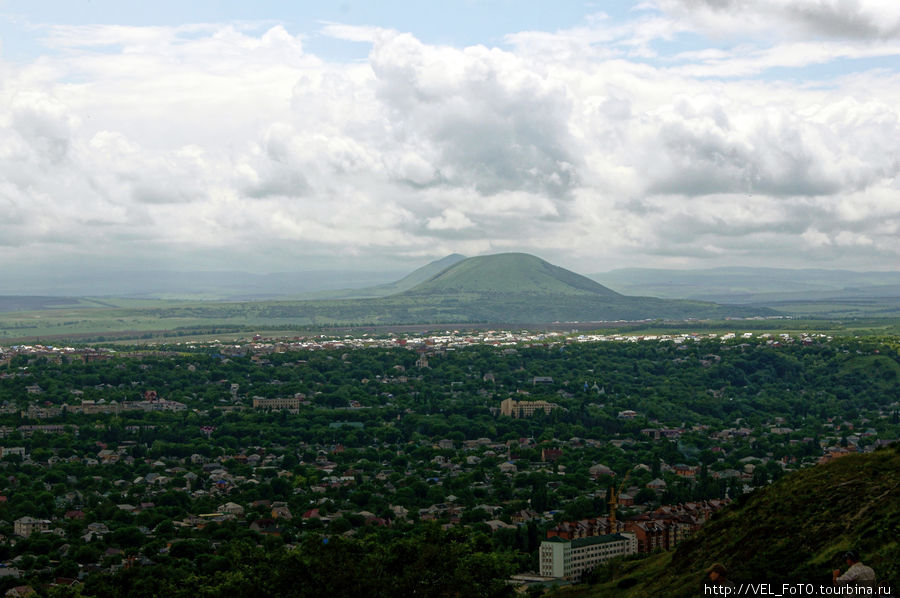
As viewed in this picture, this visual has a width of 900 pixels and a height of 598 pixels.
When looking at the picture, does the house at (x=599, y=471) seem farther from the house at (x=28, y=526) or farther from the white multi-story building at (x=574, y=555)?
the house at (x=28, y=526)

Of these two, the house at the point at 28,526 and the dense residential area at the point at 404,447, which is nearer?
the dense residential area at the point at 404,447

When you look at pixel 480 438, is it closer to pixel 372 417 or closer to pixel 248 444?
pixel 372 417

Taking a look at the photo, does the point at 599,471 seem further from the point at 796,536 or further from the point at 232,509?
the point at 796,536

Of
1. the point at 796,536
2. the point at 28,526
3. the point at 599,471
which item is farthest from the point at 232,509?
the point at 796,536

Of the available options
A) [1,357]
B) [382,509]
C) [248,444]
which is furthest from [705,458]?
[1,357]

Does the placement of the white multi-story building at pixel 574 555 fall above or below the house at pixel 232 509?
above

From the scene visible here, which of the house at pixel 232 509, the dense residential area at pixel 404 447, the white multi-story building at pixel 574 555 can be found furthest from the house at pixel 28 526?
the white multi-story building at pixel 574 555
